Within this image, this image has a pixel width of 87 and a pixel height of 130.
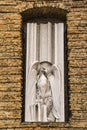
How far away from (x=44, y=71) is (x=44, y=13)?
3.58 feet

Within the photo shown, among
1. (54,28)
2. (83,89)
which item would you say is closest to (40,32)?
(54,28)

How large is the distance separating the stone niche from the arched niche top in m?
0.06

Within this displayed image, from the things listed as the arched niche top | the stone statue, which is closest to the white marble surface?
the stone statue

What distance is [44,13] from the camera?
41.0 ft

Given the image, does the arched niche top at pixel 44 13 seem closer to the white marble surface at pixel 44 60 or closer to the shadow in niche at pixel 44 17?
the shadow in niche at pixel 44 17

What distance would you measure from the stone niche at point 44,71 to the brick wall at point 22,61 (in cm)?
19

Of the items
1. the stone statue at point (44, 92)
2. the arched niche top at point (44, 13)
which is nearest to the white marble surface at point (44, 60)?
the stone statue at point (44, 92)

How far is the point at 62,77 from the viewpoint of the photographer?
39.8 ft

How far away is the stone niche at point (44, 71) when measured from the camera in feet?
39.1

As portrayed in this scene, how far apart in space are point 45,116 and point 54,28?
5.45 feet

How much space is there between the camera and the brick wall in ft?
38.2

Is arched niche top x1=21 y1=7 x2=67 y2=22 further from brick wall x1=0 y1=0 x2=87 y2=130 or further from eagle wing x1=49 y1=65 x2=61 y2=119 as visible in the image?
eagle wing x1=49 y1=65 x2=61 y2=119

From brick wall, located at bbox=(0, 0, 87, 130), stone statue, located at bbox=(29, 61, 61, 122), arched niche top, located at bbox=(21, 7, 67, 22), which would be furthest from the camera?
arched niche top, located at bbox=(21, 7, 67, 22)

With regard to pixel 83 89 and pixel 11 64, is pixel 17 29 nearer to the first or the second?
pixel 11 64
